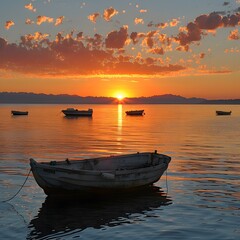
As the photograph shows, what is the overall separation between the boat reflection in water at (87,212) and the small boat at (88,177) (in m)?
0.53

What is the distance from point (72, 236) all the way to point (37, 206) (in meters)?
4.52

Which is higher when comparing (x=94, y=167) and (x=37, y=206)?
(x=94, y=167)

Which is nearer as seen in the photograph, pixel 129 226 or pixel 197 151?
pixel 129 226

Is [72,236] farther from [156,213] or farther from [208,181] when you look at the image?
[208,181]

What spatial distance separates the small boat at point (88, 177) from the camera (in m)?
19.0

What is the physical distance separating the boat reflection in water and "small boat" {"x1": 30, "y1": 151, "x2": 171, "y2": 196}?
531 mm

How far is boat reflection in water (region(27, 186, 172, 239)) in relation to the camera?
1575 cm

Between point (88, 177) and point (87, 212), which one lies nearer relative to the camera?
point (87, 212)

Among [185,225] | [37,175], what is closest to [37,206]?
[37,175]

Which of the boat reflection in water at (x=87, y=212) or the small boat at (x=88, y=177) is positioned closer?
the boat reflection in water at (x=87, y=212)

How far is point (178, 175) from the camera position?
88.1ft

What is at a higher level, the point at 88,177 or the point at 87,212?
the point at 88,177

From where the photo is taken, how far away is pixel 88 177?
1942 centimetres

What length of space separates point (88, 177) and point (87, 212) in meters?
1.96
